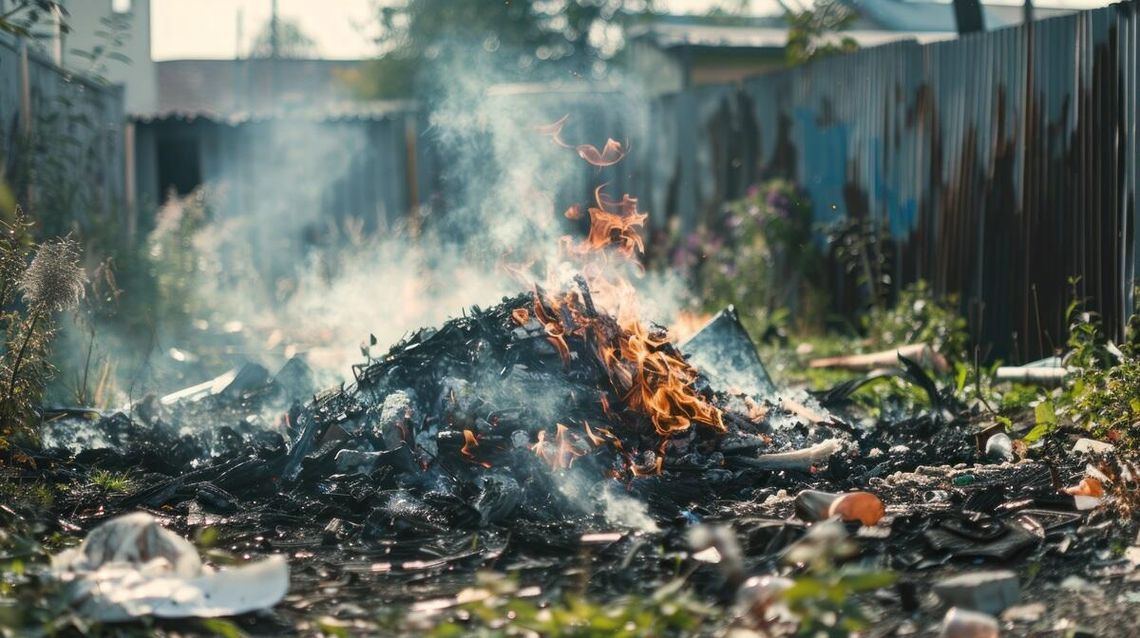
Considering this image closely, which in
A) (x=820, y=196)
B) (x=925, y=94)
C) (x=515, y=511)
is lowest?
(x=515, y=511)

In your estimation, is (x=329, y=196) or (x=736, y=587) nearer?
(x=736, y=587)

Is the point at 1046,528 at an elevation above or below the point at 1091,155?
below

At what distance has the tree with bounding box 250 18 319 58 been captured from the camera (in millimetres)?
52381

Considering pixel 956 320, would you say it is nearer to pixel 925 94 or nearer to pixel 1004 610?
pixel 925 94

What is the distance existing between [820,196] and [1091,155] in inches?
160

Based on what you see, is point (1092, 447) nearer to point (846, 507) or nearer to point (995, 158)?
point (846, 507)

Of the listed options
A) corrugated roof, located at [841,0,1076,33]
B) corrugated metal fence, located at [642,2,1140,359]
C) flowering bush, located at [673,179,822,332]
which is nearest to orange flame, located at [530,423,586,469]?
corrugated metal fence, located at [642,2,1140,359]

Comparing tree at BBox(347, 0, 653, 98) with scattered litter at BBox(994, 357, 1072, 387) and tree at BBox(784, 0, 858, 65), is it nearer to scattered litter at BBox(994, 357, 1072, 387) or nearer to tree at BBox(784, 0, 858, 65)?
tree at BBox(784, 0, 858, 65)

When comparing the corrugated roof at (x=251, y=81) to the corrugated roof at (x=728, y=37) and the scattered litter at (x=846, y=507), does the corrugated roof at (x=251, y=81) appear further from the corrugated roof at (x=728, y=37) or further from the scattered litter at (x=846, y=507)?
the scattered litter at (x=846, y=507)

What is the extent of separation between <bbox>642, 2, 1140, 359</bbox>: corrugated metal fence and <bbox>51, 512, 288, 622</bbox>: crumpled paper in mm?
5712

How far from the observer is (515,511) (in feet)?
17.4

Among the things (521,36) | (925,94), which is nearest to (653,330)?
(925,94)

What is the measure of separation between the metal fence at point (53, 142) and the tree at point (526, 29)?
90.2 feet

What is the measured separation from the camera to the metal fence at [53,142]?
7.95 m
